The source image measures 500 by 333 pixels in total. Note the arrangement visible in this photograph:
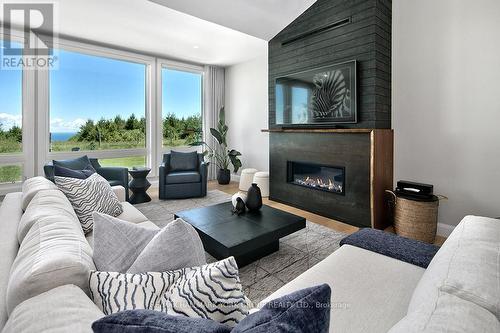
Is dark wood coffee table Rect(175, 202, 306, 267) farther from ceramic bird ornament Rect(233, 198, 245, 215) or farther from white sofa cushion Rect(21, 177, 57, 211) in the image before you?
white sofa cushion Rect(21, 177, 57, 211)

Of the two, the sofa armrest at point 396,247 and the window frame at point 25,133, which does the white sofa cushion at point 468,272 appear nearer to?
the sofa armrest at point 396,247

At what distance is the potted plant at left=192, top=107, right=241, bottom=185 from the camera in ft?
18.5

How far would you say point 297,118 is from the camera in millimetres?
3826

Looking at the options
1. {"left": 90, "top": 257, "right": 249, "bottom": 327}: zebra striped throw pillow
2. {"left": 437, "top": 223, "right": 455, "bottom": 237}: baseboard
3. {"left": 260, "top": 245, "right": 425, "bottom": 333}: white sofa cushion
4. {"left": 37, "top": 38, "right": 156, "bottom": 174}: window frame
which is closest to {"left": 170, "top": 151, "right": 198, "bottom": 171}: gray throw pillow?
{"left": 37, "top": 38, "right": 156, "bottom": 174}: window frame

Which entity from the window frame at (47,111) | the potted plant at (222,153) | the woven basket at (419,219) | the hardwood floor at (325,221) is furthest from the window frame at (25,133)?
the woven basket at (419,219)

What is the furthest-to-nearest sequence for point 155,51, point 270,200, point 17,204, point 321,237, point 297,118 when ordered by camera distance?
point 155,51, point 270,200, point 297,118, point 321,237, point 17,204

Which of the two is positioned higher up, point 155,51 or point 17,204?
point 155,51

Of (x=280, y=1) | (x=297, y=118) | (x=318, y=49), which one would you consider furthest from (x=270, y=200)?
(x=280, y=1)

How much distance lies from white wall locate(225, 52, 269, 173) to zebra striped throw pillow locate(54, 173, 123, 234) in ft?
11.4

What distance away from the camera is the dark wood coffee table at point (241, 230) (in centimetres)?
194

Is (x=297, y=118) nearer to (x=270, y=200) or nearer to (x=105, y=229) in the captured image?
(x=270, y=200)

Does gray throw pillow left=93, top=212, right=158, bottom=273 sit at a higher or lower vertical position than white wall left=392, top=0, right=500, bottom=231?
lower

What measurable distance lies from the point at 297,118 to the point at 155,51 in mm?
3185

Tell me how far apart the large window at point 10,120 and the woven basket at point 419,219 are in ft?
18.2
